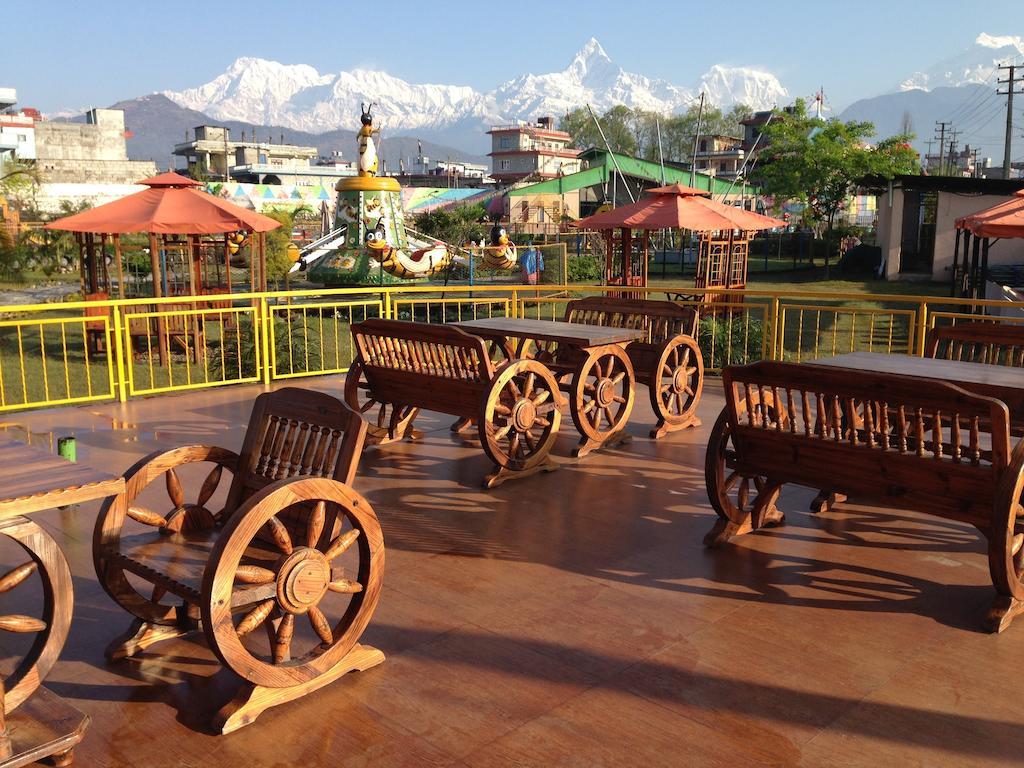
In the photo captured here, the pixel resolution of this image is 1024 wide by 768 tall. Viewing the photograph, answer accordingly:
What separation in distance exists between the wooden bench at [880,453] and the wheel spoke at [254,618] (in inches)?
104

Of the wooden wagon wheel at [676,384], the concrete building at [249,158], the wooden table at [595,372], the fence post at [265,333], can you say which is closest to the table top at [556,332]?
the wooden table at [595,372]

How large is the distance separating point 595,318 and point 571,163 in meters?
58.4

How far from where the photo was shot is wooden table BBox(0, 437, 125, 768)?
2844 millimetres

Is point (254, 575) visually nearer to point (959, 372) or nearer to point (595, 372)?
point (959, 372)

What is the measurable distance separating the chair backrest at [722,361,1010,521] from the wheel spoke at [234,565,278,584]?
102 inches

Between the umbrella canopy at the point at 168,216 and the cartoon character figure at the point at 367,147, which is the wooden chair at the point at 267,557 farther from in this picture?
the cartoon character figure at the point at 367,147

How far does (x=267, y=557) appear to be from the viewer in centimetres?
357

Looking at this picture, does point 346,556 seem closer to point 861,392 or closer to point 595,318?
point 861,392

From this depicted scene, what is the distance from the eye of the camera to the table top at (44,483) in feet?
9.21

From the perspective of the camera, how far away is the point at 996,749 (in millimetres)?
3117

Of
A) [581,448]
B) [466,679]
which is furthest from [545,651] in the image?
A: [581,448]

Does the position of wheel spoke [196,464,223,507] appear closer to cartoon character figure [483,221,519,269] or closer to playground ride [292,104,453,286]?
playground ride [292,104,453,286]

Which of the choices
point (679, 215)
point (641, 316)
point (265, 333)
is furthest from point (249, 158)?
point (641, 316)

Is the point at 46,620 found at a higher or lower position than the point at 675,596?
higher
